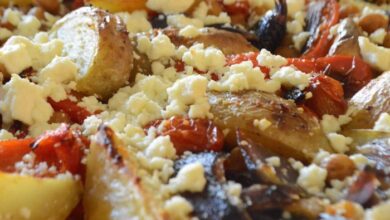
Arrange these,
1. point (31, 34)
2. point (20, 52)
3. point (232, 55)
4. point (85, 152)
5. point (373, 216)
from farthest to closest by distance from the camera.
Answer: point (31, 34) → point (232, 55) → point (20, 52) → point (85, 152) → point (373, 216)

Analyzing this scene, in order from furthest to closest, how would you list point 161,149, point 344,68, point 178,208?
1. point 344,68
2. point 161,149
3. point 178,208

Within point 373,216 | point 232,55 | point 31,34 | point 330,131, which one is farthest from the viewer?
point 31,34

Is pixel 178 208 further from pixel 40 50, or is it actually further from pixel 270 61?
pixel 40 50

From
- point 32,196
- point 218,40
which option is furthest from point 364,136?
point 32,196

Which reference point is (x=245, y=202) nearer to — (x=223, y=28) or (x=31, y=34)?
(x=223, y=28)

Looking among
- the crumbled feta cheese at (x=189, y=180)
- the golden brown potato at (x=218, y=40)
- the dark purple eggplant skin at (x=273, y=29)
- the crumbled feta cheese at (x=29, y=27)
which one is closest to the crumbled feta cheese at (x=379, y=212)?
the crumbled feta cheese at (x=189, y=180)

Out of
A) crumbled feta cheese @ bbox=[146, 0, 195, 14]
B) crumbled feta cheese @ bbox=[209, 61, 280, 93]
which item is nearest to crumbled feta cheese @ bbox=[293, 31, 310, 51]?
crumbled feta cheese @ bbox=[146, 0, 195, 14]

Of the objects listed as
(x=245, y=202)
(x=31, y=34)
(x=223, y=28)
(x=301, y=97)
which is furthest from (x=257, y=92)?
(x=31, y=34)

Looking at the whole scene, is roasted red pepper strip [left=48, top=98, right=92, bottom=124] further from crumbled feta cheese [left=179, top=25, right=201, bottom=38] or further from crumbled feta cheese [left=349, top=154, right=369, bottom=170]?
crumbled feta cheese [left=349, top=154, right=369, bottom=170]
